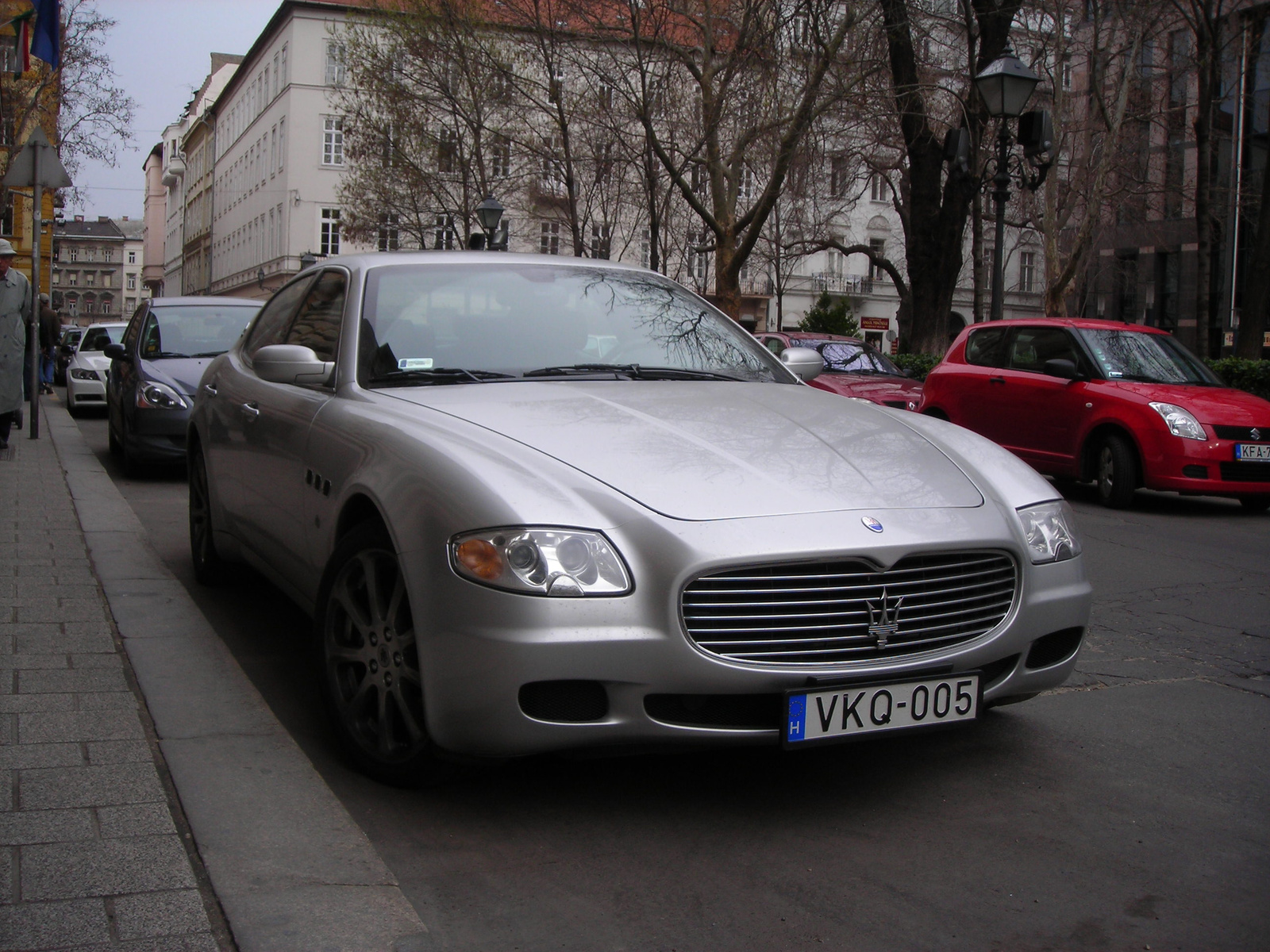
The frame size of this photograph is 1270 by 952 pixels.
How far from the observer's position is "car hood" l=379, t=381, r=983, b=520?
3330 mm

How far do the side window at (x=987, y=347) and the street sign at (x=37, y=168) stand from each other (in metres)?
9.17

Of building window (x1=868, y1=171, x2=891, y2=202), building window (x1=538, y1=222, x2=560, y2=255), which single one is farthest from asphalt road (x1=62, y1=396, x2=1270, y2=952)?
building window (x1=868, y1=171, x2=891, y2=202)

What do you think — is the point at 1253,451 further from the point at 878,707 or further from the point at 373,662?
the point at 373,662

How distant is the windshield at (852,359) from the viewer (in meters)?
16.6

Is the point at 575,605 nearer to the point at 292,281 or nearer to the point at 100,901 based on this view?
the point at 100,901

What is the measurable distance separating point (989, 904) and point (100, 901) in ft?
6.14

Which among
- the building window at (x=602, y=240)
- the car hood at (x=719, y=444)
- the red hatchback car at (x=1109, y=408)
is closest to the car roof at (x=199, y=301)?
the red hatchback car at (x=1109, y=408)

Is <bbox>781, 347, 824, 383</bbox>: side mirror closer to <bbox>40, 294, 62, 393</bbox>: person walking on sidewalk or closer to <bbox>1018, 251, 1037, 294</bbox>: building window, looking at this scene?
<bbox>40, 294, 62, 393</bbox>: person walking on sidewalk

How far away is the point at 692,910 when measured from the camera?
2.85 meters

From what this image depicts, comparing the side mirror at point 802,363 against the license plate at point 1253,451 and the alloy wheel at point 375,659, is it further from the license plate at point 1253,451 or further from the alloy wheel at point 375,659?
the license plate at point 1253,451

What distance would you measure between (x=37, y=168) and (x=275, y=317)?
9137mm

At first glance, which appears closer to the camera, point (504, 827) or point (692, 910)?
point (692, 910)

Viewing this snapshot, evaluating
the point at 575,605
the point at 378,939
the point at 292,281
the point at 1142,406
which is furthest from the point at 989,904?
the point at 1142,406

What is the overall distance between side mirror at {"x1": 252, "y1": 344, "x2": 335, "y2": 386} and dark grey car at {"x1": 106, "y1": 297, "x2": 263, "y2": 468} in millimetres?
6519
